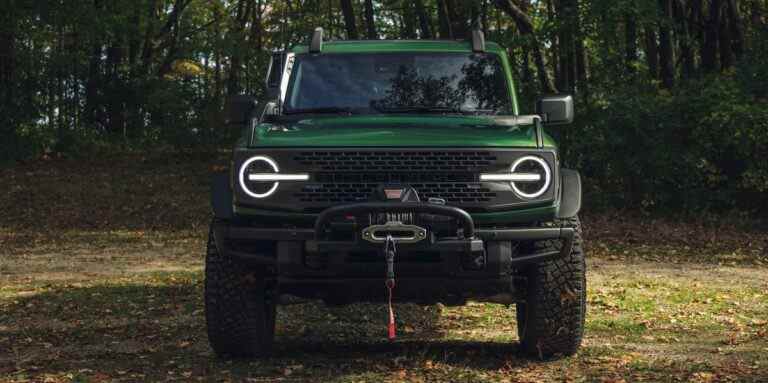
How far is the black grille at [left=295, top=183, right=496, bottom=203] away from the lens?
703cm

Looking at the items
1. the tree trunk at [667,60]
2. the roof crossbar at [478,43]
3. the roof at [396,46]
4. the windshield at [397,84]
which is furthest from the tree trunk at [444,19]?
the windshield at [397,84]

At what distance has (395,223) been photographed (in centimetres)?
677

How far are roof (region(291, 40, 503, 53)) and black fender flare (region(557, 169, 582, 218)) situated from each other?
157 cm

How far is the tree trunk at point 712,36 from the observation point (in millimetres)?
25812

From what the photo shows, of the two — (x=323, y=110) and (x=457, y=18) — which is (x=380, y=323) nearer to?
(x=323, y=110)

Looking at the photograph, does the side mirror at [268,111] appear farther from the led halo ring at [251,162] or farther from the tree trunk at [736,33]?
the tree trunk at [736,33]

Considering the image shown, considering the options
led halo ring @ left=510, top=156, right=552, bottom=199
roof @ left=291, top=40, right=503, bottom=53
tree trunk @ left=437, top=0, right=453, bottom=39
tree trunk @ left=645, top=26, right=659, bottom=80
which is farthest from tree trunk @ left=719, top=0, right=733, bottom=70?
led halo ring @ left=510, top=156, right=552, bottom=199

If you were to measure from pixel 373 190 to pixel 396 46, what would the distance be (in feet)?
6.31

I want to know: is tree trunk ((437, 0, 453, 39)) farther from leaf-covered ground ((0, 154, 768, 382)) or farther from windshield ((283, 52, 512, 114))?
windshield ((283, 52, 512, 114))

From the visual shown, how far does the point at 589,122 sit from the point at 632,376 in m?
14.8

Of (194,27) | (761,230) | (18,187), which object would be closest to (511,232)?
(761,230)

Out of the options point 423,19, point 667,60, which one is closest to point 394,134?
point 667,60

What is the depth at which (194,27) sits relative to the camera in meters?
41.6

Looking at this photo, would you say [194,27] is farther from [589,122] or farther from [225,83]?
[589,122]
